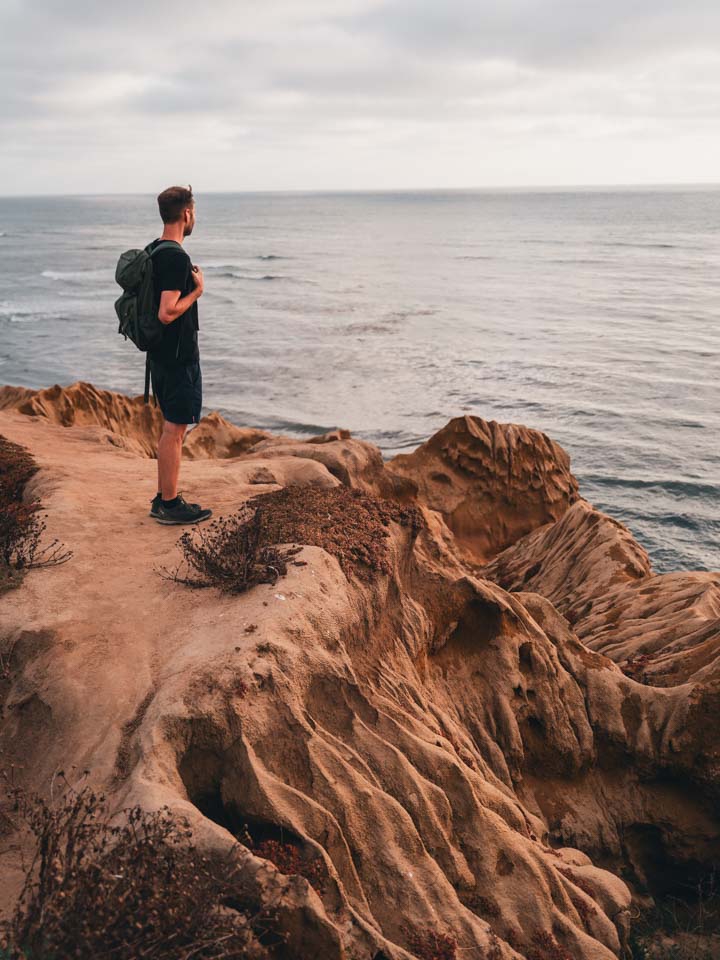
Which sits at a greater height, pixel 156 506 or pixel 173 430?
pixel 173 430

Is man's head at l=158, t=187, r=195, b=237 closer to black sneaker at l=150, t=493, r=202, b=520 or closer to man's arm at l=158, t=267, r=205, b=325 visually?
man's arm at l=158, t=267, r=205, b=325

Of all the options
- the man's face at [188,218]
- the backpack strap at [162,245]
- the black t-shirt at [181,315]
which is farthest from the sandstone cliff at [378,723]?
the man's face at [188,218]

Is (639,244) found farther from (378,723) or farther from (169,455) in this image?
(378,723)

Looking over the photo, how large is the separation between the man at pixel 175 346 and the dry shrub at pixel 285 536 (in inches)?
21.5

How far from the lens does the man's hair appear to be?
20.7 ft


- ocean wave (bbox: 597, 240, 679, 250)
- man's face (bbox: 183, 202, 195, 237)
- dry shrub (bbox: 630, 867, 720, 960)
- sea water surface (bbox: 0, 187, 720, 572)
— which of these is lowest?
dry shrub (bbox: 630, 867, 720, 960)

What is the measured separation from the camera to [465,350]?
36.0 meters

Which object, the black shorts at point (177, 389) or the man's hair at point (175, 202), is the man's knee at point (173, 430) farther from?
the man's hair at point (175, 202)

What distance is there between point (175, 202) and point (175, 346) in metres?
1.07

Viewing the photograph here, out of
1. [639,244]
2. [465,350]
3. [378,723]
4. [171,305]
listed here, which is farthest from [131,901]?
[639,244]

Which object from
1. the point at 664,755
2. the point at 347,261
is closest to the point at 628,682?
the point at 664,755

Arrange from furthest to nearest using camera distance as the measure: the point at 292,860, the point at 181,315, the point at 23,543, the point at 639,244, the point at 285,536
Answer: the point at 639,244 → the point at 285,536 → the point at 181,315 → the point at 23,543 → the point at 292,860

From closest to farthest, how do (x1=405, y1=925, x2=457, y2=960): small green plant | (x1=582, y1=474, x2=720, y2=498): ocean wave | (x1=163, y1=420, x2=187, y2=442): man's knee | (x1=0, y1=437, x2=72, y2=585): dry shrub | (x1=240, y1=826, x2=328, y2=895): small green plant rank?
(x1=240, y1=826, x2=328, y2=895): small green plant < (x1=405, y1=925, x2=457, y2=960): small green plant < (x1=0, y1=437, x2=72, y2=585): dry shrub < (x1=163, y1=420, x2=187, y2=442): man's knee < (x1=582, y1=474, x2=720, y2=498): ocean wave

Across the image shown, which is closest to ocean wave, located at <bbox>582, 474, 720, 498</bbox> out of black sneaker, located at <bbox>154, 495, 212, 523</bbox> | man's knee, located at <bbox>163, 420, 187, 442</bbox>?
black sneaker, located at <bbox>154, 495, 212, 523</bbox>
